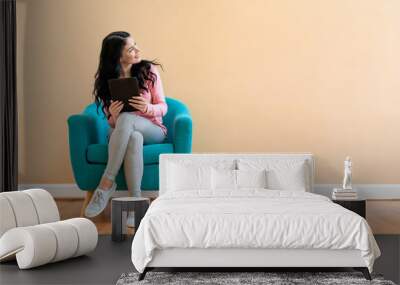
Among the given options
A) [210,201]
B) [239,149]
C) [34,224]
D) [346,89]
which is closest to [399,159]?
[346,89]

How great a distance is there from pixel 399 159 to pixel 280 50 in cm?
173

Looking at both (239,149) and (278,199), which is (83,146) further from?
(278,199)

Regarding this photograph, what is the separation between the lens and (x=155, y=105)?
6.66 m

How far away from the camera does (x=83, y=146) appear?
629 cm

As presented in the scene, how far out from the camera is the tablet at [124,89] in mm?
6590

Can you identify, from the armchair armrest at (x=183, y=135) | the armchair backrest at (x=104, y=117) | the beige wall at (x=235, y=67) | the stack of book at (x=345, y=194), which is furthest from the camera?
the beige wall at (x=235, y=67)

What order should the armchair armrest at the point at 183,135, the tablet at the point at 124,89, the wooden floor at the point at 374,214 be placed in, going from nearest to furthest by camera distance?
the wooden floor at the point at 374,214, the armchair armrest at the point at 183,135, the tablet at the point at 124,89

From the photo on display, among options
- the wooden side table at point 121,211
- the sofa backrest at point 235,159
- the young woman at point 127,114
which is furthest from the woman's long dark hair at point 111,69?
the wooden side table at point 121,211

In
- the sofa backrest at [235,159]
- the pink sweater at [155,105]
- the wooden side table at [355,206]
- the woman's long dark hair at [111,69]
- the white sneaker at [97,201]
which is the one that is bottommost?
the white sneaker at [97,201]

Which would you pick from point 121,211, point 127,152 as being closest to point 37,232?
point 121,211

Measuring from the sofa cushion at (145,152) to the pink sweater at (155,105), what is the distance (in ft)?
0.86

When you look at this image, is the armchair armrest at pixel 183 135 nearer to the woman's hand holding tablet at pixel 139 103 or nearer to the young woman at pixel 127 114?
the young woman at pixel 127 114

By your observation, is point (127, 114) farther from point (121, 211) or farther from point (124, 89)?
point (121, 211)

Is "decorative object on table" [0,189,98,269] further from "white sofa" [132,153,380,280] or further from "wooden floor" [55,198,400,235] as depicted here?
"wooden floor" [55,198,400,235]
